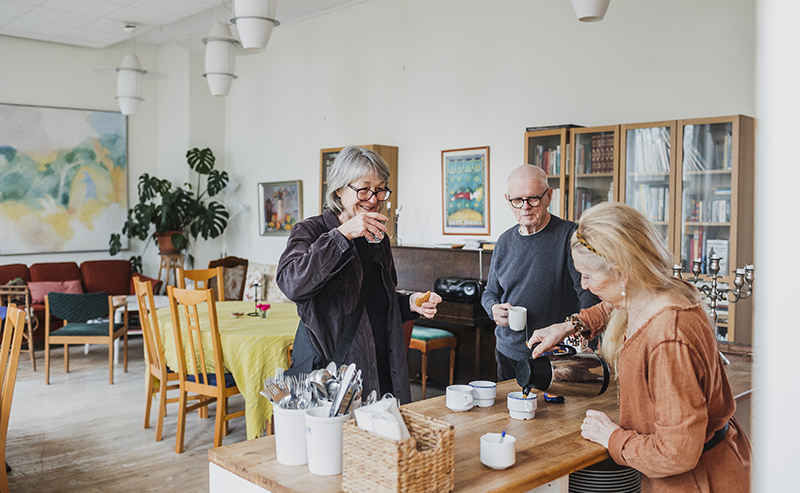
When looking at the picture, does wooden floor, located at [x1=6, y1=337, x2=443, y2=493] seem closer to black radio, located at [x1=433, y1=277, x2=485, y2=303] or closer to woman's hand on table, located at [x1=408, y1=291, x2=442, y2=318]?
black radio, located at [x1=433, y1=277, x2=485, y2=303]

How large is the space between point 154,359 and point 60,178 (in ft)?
16.4

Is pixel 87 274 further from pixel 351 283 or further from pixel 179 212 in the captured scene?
pixel 351 283

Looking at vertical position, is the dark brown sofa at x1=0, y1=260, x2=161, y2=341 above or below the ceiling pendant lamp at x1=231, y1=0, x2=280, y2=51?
below

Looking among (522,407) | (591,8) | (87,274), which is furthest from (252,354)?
(87,274)

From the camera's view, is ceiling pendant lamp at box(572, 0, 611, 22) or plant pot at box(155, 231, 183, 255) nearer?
ceiling pendant lamp at box(572, 0, 611, 22)

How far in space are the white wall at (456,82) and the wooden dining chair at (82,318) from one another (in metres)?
2.22

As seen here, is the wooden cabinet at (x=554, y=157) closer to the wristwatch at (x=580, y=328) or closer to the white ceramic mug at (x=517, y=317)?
the white ceramic mug at (x=517, y=317)

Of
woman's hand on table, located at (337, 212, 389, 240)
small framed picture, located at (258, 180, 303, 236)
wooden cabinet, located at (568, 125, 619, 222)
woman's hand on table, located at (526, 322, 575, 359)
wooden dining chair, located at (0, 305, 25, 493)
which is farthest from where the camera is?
small framed picture, located at (258, 180, 303, 236)

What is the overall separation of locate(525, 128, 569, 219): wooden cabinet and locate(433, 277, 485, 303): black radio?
0.85m

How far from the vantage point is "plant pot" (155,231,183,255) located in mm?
8484

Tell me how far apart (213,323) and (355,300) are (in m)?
1.97

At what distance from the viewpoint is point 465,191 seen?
19.3 ft

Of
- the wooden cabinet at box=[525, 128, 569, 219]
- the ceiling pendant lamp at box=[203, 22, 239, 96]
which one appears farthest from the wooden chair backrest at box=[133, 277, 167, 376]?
the wooden cabinet at box=[525, 128, 569, 219]

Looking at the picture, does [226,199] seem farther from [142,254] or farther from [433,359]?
[433,359]
